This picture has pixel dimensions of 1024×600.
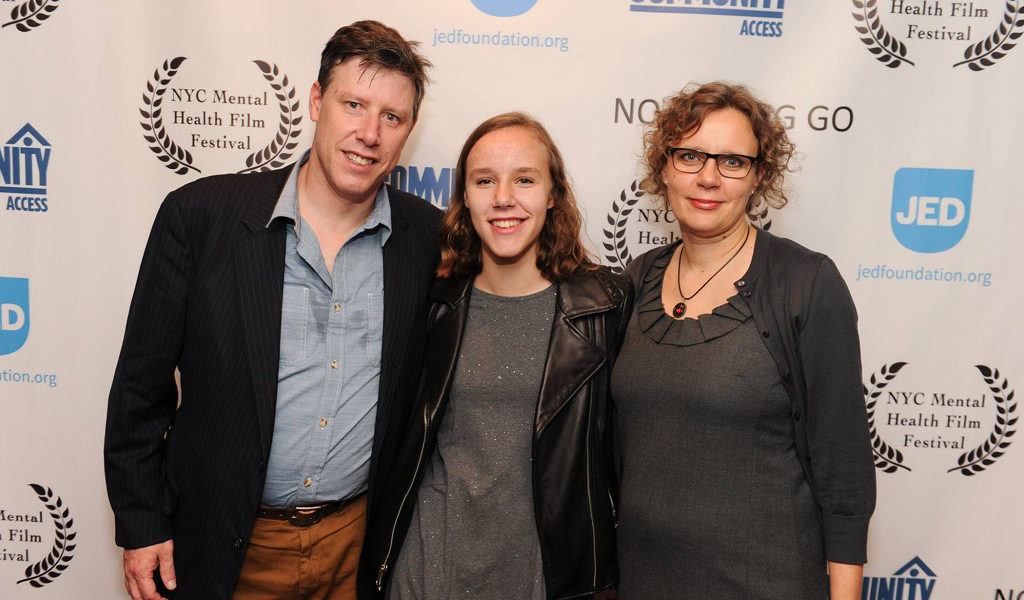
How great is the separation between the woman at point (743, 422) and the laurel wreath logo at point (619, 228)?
0.66m

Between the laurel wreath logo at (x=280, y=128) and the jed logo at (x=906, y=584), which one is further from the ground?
the laurel wreath logo at (x=280, y=128)

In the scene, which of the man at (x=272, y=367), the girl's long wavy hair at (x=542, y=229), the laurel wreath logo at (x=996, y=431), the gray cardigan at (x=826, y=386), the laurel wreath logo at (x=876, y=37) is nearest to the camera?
the gray cardigan at (x=826, y=386)

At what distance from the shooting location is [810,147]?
245cm

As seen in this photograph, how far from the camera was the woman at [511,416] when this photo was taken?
5.72 ft

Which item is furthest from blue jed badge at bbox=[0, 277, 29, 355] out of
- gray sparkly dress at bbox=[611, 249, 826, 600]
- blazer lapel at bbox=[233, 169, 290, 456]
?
gray sparkly dress at bbox=[611, 249, 826, 600]

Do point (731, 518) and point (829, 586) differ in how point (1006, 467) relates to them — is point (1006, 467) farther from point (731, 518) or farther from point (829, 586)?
point (731, 518)

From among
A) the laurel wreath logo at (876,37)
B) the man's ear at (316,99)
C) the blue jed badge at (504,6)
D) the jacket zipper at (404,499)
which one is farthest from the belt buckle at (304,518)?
the laurel wreath logo at (876,37)

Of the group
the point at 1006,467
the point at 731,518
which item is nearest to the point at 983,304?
the point at 1006,467

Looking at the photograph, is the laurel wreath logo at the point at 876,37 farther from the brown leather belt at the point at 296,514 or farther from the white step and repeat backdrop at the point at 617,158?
the brown leather belt at the point at 296,514

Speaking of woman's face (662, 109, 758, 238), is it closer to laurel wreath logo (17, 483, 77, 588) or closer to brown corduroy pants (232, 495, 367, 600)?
brown corduroy pants (232, 495, 367, 600)

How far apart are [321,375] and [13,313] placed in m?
1.45

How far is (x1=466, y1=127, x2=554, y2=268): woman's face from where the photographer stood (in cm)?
184

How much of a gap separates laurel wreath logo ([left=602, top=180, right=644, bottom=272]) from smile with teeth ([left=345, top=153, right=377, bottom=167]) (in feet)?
3.18

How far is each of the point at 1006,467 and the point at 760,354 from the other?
1.48 meters
